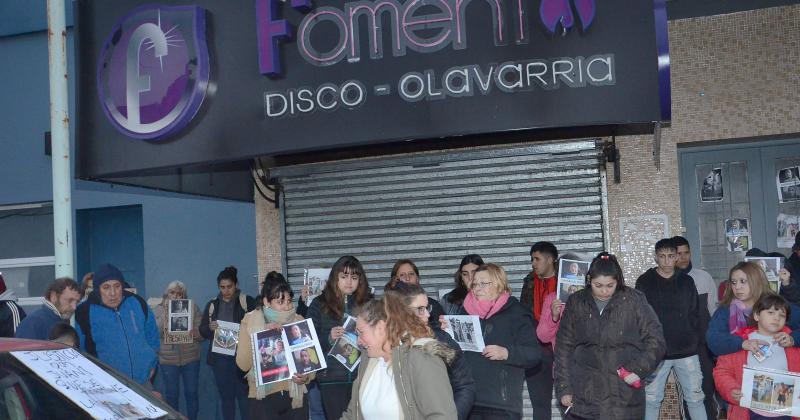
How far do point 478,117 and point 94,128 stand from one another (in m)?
3.99

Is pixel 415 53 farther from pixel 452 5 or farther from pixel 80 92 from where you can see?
pixel 80 92

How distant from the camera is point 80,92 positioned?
9.21 meters

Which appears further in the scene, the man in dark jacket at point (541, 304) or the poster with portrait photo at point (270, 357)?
the man in dark jacket at point (541, 304)

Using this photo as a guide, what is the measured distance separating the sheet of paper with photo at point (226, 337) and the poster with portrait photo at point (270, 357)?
309cm

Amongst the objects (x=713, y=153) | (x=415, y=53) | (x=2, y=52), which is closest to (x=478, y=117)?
(x=415, y=53)

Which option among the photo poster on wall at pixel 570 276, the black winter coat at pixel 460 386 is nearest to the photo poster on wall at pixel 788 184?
the photo poster on wall at pixel 570 276

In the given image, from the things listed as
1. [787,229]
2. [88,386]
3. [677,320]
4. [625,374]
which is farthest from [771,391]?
[88,386]

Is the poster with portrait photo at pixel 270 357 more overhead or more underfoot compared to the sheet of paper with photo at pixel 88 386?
more underfoot

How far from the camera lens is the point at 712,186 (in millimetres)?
10141

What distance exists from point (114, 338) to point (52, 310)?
66 cm

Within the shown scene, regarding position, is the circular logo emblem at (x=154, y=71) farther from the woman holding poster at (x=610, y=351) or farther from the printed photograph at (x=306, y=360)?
the woman holding poster at (x=610, y=351)

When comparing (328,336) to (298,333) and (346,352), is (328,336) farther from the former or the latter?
(298,333)

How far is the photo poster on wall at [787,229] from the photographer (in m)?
9.73

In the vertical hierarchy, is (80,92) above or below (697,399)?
above
